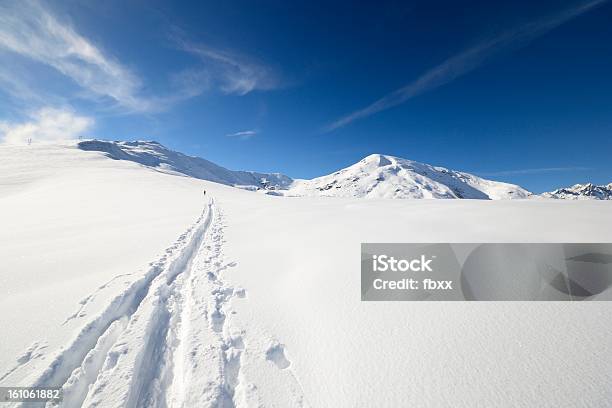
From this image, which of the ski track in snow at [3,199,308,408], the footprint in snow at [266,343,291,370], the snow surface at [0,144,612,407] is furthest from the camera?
the footprint in snow at [266,343,291,370]

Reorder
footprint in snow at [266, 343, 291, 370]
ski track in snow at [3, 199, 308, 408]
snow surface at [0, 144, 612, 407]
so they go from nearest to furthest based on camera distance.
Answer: snow surface at [0, 144, 612, 407], ski track in snow at [3, 199, 308, 408], footprint in snow at [266, 343, 291, 370]

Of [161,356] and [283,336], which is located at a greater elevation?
[283,336]

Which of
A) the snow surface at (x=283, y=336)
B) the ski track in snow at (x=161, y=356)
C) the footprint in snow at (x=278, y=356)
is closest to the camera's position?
the snow surface at (x=283, y=336)

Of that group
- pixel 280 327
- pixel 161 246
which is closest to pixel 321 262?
pixel 280 327

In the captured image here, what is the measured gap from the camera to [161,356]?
3438 mm

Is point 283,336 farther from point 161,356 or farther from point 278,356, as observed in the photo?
point 161,356

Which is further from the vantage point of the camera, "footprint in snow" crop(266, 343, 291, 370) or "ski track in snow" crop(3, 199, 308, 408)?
"footprint in snow" crop(266, 343, 291, 370)

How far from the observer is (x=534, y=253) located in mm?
4906

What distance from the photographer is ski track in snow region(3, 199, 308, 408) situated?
2783 mm

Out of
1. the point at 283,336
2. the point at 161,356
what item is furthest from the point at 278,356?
the point at 161,356

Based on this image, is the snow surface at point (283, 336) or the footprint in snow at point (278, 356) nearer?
the snow surface at point (283, 336)

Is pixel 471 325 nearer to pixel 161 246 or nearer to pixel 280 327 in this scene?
pixel 280 327

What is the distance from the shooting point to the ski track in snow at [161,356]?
9.13ft

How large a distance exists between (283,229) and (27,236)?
339 inches
